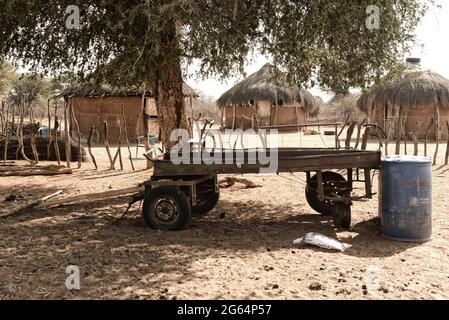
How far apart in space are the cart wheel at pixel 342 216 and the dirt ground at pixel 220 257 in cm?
12

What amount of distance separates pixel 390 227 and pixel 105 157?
11152 millimetres

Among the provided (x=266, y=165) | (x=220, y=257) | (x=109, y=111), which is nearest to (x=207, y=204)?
(x=266, y=165)

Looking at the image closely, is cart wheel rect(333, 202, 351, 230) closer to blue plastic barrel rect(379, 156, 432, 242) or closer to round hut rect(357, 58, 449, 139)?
blue plastic barrel rect(379, 156, 432, 242)

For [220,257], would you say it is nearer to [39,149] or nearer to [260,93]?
[39,149]

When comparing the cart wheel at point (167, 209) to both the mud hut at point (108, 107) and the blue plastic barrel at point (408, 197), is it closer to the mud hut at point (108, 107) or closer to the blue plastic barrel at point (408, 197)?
the blue plastic barrel at point (408, 197)

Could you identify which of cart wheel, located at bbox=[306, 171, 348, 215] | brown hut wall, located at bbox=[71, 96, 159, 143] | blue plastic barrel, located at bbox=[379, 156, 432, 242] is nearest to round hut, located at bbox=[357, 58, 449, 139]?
brown hut wall, located at bbox=[71, 96, 159, 143]

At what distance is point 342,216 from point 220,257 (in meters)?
1.84

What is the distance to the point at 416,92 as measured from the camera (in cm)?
2191

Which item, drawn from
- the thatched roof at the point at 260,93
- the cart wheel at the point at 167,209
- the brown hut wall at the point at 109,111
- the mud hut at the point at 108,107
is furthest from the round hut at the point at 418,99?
the cart wheel at the point at 167,209

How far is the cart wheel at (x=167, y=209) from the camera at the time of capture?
555 centimetres

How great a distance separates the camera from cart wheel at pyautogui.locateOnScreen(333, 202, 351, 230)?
5.61 meters

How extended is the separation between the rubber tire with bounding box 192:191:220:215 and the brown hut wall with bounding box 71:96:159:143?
45.6 ft

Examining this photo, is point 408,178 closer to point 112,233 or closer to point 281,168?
point 281,168
